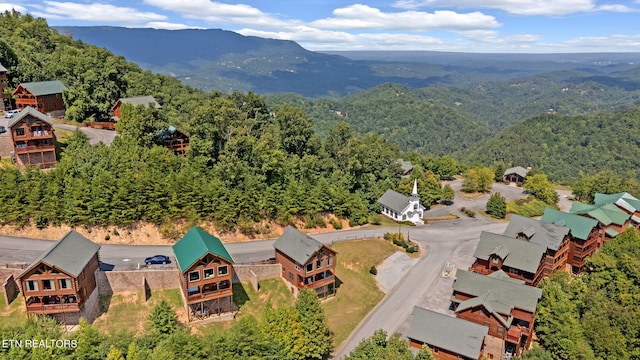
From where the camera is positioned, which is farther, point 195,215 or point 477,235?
point 477,235

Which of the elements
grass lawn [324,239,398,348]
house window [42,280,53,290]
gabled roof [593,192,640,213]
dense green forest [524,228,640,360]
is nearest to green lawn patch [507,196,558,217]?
gabled roof [593,192,640,213]

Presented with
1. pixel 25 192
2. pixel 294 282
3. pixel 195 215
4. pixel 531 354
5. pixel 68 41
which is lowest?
pixel 531 354

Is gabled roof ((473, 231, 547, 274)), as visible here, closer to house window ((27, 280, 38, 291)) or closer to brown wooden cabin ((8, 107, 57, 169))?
house window ((27, 280, 38, 291))

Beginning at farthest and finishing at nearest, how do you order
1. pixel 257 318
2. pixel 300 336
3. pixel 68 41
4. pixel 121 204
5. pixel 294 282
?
pixel 68 41, pixel 121 204, pixel 294 282, pixel 257 318, pixel 300 336

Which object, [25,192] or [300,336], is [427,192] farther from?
[25,192]

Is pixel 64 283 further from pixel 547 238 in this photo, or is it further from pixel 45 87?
pixel 547 238

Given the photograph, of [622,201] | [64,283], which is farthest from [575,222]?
[64,283]

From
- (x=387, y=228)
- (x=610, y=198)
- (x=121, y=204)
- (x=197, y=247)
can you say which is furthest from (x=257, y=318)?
(x=610, y=198)
